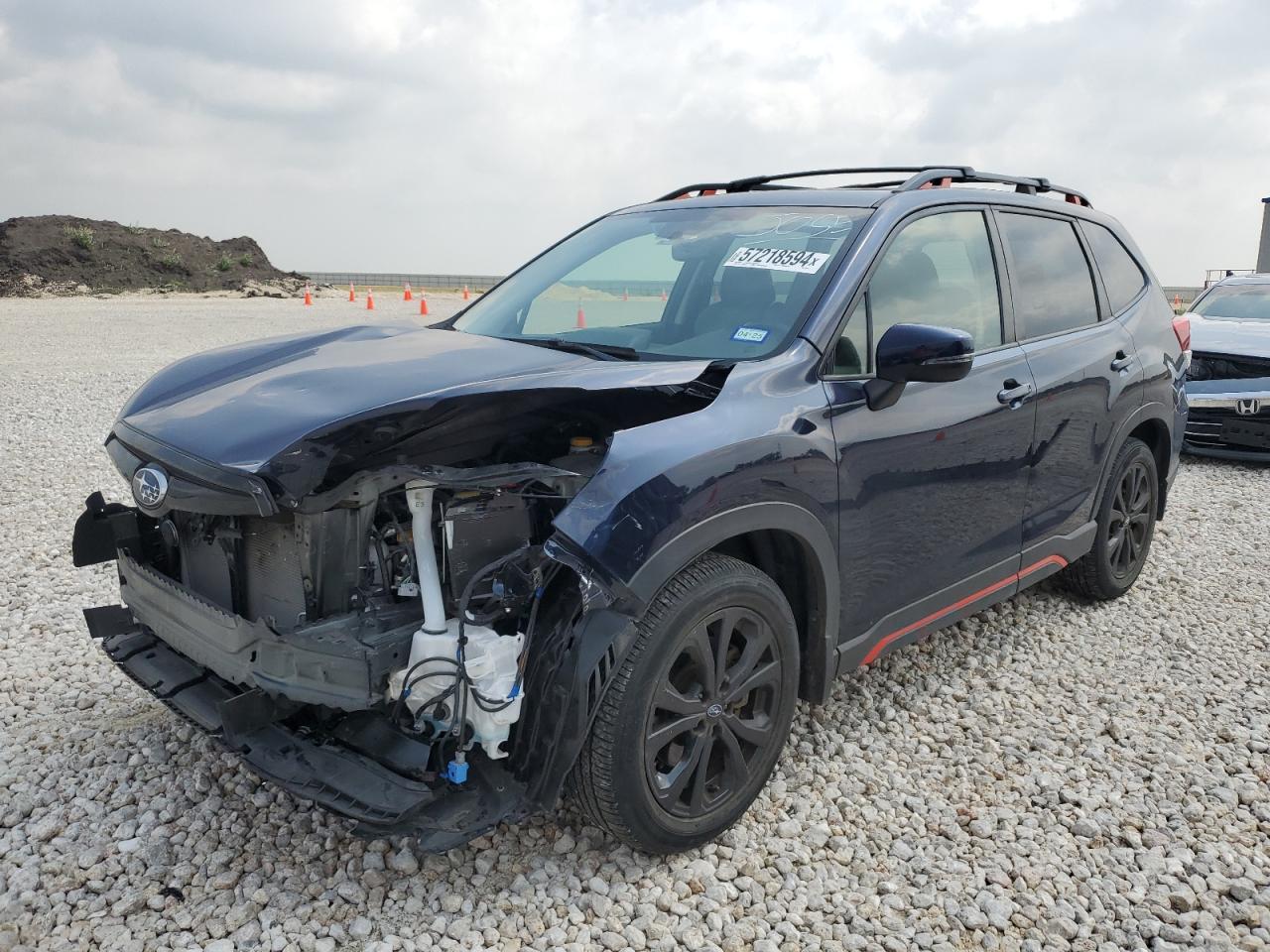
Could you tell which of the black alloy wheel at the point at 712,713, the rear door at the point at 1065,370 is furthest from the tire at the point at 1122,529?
the black alloy wheel at the point at 712,713

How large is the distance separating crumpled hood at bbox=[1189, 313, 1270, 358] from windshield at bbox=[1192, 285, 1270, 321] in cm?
21

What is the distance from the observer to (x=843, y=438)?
3.01 meters

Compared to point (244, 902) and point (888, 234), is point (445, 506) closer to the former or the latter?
point (244, 902)

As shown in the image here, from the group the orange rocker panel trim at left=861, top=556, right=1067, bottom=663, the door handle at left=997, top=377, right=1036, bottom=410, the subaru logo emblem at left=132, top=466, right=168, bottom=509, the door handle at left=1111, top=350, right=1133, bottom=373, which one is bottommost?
the orange rocker panel trim at left=861, top=556, right=1067, bottom=663

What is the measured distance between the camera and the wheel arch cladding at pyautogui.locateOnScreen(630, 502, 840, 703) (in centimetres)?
270

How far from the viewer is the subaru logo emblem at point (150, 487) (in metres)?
2.62

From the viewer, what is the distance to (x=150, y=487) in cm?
264

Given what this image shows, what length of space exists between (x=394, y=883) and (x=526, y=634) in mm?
858

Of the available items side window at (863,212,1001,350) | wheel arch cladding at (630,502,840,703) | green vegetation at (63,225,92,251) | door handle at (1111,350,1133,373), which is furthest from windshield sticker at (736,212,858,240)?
green vegetation at (63,225,92,251)

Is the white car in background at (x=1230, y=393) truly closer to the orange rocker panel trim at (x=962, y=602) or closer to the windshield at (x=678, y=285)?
the orange rocker panel trim at (x=962, y=602)

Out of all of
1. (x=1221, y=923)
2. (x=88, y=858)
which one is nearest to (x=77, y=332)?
(x=88, y=858)

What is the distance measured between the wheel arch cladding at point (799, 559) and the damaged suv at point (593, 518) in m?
0.01

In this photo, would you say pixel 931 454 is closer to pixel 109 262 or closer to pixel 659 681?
pixel 659 681

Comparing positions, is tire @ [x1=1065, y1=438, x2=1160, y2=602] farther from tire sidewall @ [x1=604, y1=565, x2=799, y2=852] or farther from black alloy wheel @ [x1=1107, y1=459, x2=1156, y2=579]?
tire sidewall @ [x1=604, y1=565, x2=799, y2=852]
